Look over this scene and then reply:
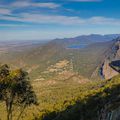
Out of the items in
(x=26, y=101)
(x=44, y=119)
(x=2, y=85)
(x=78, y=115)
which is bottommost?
(x=44, y=119)

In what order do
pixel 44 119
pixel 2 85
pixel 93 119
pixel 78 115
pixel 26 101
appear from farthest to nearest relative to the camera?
pixel 44 119
pixel 78 115
pixel 26 101
pixel 2 85
pixel 93 119

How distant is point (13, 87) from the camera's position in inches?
2010

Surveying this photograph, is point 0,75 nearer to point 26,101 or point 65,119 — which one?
point 26,101

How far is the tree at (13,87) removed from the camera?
2003 inches

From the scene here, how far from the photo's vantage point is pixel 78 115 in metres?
60.8

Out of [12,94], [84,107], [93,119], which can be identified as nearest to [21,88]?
[12,94]

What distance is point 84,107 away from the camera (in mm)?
64562

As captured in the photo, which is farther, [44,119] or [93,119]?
[44,119]

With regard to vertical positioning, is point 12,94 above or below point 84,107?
above

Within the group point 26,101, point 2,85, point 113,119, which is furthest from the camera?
point 26,101

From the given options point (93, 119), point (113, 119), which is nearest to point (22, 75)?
point (93, 119)

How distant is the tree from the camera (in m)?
50.9

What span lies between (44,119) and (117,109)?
4408 cm

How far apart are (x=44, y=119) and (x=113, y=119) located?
4455 cm
